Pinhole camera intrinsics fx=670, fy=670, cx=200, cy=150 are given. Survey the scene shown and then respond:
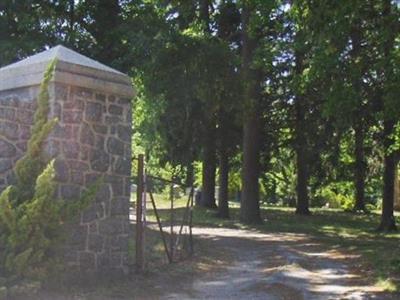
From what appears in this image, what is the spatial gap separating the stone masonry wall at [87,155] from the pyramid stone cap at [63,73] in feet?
0.40

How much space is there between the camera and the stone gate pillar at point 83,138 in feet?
32.7

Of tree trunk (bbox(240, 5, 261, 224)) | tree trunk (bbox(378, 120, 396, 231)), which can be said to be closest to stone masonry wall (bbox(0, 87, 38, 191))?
tree trunk (bbox(378, 120, 396, 231))

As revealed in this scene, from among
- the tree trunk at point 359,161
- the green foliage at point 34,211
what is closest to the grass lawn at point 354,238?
the tree trunk at point 359,161

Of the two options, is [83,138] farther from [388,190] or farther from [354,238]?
[388,190]

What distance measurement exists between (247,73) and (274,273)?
1383cm

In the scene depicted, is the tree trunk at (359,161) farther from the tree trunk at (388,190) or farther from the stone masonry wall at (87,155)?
the stone masonry wall at (87,155)

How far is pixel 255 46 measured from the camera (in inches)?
1033

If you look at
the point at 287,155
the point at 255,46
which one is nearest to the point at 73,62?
the point at 255,46

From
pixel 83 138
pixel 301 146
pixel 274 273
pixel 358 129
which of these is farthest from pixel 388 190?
pixel 83 138

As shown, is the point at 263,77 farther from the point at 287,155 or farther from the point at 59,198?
the point at 59,198

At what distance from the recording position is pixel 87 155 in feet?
34.3

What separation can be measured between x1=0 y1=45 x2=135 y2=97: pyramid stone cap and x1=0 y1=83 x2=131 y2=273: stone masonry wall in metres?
0.12

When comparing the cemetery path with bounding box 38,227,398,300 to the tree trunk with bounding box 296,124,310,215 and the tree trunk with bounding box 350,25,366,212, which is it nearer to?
the tree trunk with bounding box 350,25,366,212

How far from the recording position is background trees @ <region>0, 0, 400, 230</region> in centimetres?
1681
